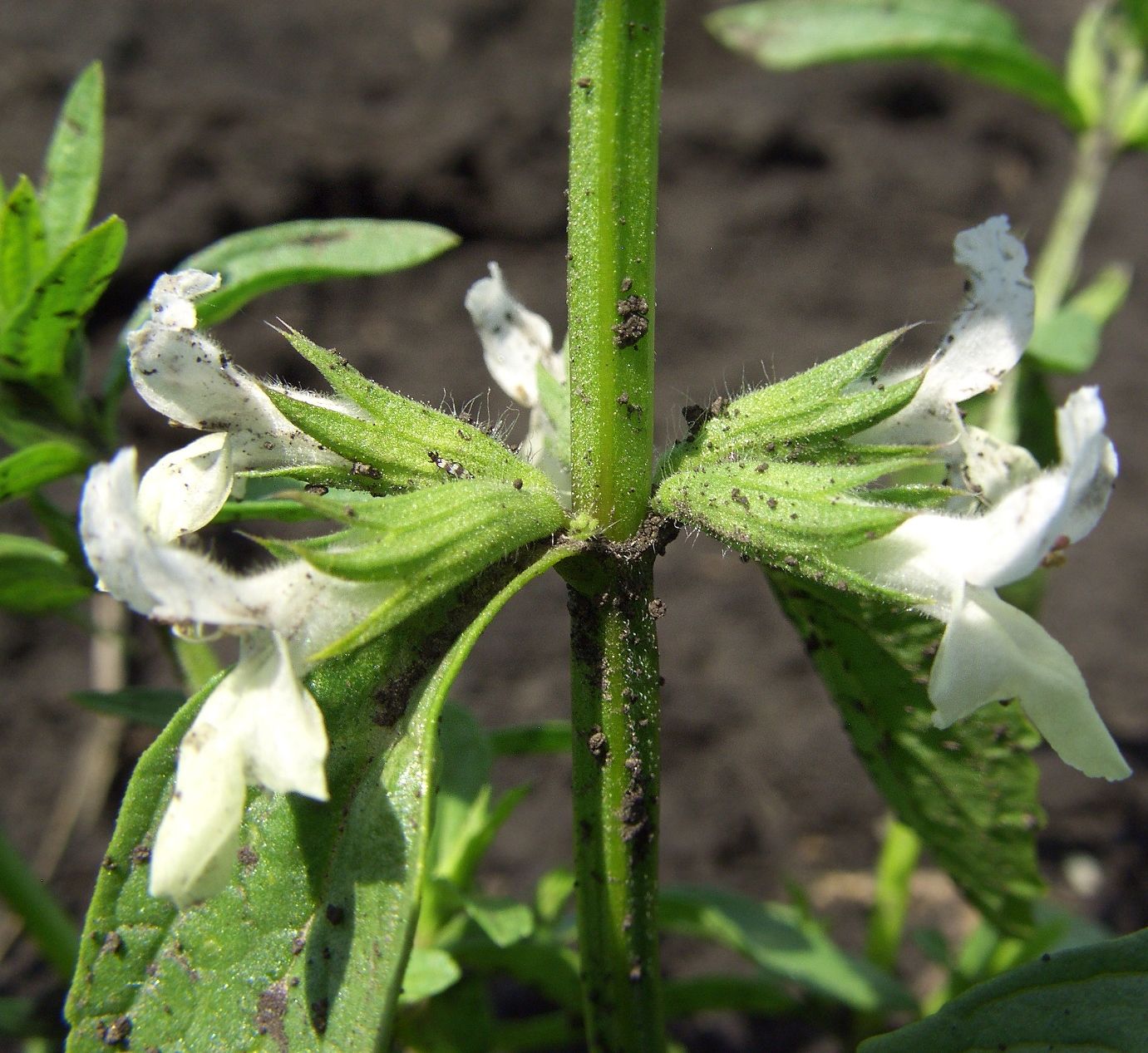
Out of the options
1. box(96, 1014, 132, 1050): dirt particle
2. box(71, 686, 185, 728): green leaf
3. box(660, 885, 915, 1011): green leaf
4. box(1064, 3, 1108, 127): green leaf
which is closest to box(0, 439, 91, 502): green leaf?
box(71, 686, 185, 728): green leaf

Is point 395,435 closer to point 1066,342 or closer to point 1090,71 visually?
point 1066,342

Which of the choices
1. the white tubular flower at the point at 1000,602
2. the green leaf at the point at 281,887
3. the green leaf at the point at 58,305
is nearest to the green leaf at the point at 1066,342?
the white tubular flower at the point at 1000,602

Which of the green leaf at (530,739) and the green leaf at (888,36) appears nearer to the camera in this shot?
the green leaf at (530,739)

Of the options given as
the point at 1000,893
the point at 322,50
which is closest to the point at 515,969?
the point at 1000,893

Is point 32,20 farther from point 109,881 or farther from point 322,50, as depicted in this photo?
point 109,881

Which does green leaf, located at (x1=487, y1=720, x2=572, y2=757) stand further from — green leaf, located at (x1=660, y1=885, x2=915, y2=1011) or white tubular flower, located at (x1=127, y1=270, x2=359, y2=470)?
white tubular flower, located at (x1=127, y1=270, x2=359, y2=470)

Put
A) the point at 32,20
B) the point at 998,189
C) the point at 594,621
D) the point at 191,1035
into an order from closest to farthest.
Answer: the point at 191,1035 < the point at 594,621 < the point at 32,20 < the point at 998,189

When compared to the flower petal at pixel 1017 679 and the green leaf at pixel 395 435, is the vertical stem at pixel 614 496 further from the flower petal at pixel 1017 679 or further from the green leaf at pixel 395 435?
Result: the flower petal at pixel 1017 679
